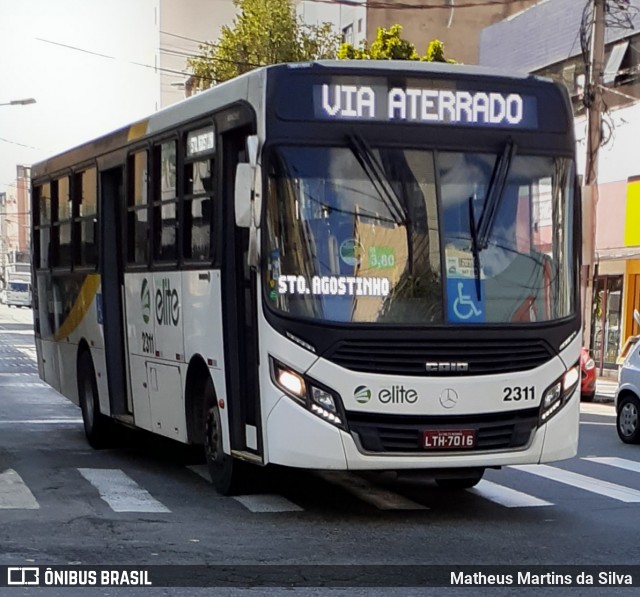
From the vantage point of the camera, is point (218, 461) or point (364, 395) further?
point (218, 461)

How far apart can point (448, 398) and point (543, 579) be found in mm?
1966

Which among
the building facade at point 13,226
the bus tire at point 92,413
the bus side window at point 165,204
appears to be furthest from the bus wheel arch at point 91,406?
the building facade at point 13,226

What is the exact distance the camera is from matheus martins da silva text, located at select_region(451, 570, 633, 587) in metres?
8.20

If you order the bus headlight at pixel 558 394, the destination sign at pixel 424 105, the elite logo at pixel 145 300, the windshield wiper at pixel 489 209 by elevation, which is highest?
the destination sign at pixel 424 105

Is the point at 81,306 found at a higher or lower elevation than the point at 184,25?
lower

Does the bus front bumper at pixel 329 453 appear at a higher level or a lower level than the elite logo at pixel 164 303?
lower

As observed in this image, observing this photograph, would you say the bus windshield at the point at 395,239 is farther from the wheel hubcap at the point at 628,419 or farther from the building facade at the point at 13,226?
the building facade at the point at 13,226

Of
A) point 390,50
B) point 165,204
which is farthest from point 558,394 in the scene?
point 390,50

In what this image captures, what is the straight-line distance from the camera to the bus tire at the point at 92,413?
1538cm

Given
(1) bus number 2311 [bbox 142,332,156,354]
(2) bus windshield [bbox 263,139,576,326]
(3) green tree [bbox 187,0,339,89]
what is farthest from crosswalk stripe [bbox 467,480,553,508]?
(3) green tree [bbox 187,0,339,89]

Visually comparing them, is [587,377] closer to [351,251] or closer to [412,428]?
[412,428]

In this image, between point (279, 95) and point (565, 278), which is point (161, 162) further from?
point (565, 278)

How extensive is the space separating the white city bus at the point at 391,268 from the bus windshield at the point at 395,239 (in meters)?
0.01

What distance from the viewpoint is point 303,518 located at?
10.6m
